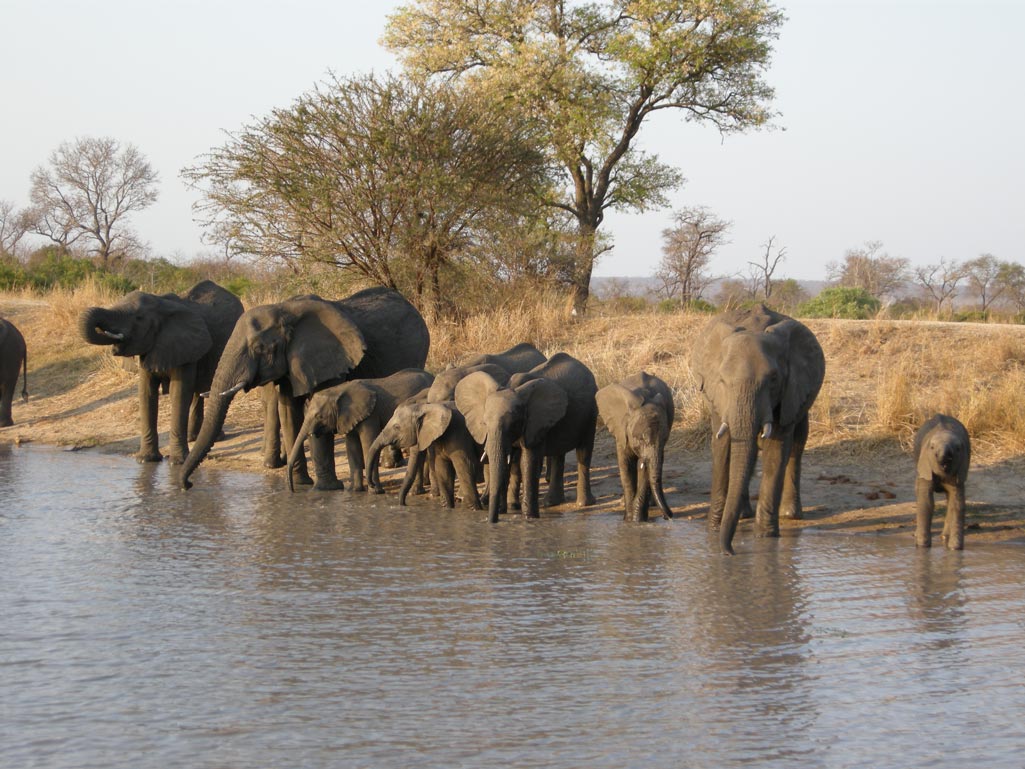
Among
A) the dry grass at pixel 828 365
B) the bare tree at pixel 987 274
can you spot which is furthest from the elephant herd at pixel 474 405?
the bare tree at pixel 987 274

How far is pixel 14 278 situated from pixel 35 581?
899 inches

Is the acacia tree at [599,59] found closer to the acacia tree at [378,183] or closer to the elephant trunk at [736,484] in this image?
the acacia tree at [378,183]

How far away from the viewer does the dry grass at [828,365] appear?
41.6 feet

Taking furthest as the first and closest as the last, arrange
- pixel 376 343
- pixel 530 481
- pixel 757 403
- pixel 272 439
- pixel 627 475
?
pixel 376 343
pixel 272 439
pixel 530 481
pixel 627 475
pixel 757 403

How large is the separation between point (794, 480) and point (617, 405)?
5.45 ft

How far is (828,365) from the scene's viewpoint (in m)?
15.5

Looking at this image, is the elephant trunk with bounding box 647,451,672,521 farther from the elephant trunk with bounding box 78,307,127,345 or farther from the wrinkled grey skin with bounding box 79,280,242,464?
the elephant trunk with bounding box 78,307,127,345

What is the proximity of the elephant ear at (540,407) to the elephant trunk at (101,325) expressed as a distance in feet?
19.4

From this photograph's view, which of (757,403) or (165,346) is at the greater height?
(165,346)

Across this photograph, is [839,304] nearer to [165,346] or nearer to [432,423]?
[165,346]

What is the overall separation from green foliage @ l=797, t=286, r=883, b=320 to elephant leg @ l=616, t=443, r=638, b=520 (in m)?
13.8

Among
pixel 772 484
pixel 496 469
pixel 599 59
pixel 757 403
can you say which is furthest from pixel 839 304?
pixel 757 403

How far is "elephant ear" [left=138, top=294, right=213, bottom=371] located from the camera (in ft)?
49.6

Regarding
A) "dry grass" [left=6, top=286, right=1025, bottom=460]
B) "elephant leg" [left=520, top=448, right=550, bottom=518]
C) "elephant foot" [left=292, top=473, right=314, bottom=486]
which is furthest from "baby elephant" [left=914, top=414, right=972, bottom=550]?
"elephant foot" [left=292, top=473, right=314, bottom=486]
